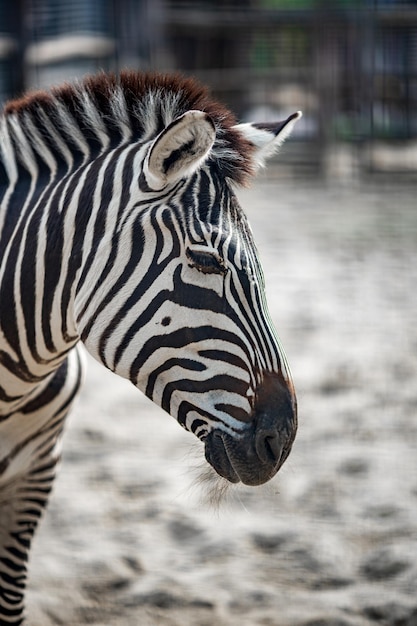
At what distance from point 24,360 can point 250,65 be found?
11.9 metres

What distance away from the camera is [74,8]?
10.7 metres

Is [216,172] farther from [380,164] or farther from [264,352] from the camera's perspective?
[380,164]

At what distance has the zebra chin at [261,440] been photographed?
6.42 ft

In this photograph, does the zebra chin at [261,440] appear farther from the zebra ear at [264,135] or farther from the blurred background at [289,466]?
the zebra ear at [264,135]

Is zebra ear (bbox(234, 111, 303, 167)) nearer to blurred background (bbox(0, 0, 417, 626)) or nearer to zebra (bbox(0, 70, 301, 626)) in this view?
zebra (bbox(0, 70, 301, 626))

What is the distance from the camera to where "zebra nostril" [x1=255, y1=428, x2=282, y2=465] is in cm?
195

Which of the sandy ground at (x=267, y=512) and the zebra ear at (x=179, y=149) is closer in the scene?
the zebra ear at (x=179, y=149)

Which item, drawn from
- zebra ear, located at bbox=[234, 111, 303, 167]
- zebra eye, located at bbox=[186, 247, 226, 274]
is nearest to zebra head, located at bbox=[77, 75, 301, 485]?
zebra eye, located at bbox=[186, 247, 226, 274]

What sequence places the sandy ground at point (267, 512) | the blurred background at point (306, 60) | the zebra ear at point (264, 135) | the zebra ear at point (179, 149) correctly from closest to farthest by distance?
the zebra ear at point (179, 149), the zebra ear at point (264, 135), the sandy ground at point (267, 512), the blurred background at point (306, 60)

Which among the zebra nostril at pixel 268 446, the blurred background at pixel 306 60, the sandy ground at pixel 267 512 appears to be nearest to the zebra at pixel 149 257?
the zebra nostril at pixel 268 446

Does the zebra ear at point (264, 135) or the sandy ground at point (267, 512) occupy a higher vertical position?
the zebra ear at point (264, 135)

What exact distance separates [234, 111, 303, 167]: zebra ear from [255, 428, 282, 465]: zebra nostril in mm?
665

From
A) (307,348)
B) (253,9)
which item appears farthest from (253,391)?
(253,9)

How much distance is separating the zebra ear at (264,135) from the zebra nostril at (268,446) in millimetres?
665
